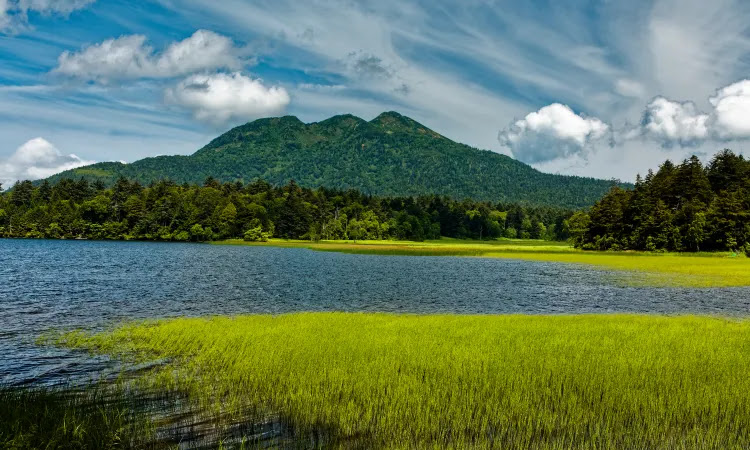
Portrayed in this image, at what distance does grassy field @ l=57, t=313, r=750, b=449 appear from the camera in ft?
37.1

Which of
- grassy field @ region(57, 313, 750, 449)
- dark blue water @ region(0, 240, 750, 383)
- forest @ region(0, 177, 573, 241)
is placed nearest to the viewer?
grassy field @ region(57, 313, 750, 449)

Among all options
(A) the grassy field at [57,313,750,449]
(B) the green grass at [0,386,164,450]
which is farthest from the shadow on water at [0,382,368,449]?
(A) the grassy field at [57,313,750,449]

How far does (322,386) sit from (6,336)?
17870mm

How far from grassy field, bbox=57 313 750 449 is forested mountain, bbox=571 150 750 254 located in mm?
94961

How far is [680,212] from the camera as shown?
4252 inches

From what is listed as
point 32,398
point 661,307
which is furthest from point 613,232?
point 32,398

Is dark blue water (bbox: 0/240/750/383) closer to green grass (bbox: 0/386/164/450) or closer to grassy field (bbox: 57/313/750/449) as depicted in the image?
grassy field (bbox: 57/313/750/449)

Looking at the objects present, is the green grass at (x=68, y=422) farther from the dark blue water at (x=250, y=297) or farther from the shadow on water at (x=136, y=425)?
the dark blue water at (x=250, y=297)

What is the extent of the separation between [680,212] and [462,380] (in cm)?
11547

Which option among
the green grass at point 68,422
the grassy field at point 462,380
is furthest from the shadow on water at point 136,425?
the grassy field at point 462,380

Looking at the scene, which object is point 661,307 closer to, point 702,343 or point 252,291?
point 702,343

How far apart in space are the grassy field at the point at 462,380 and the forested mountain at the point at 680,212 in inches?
3739

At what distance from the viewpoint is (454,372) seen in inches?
612

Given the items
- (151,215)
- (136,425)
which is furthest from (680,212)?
(151,215)
